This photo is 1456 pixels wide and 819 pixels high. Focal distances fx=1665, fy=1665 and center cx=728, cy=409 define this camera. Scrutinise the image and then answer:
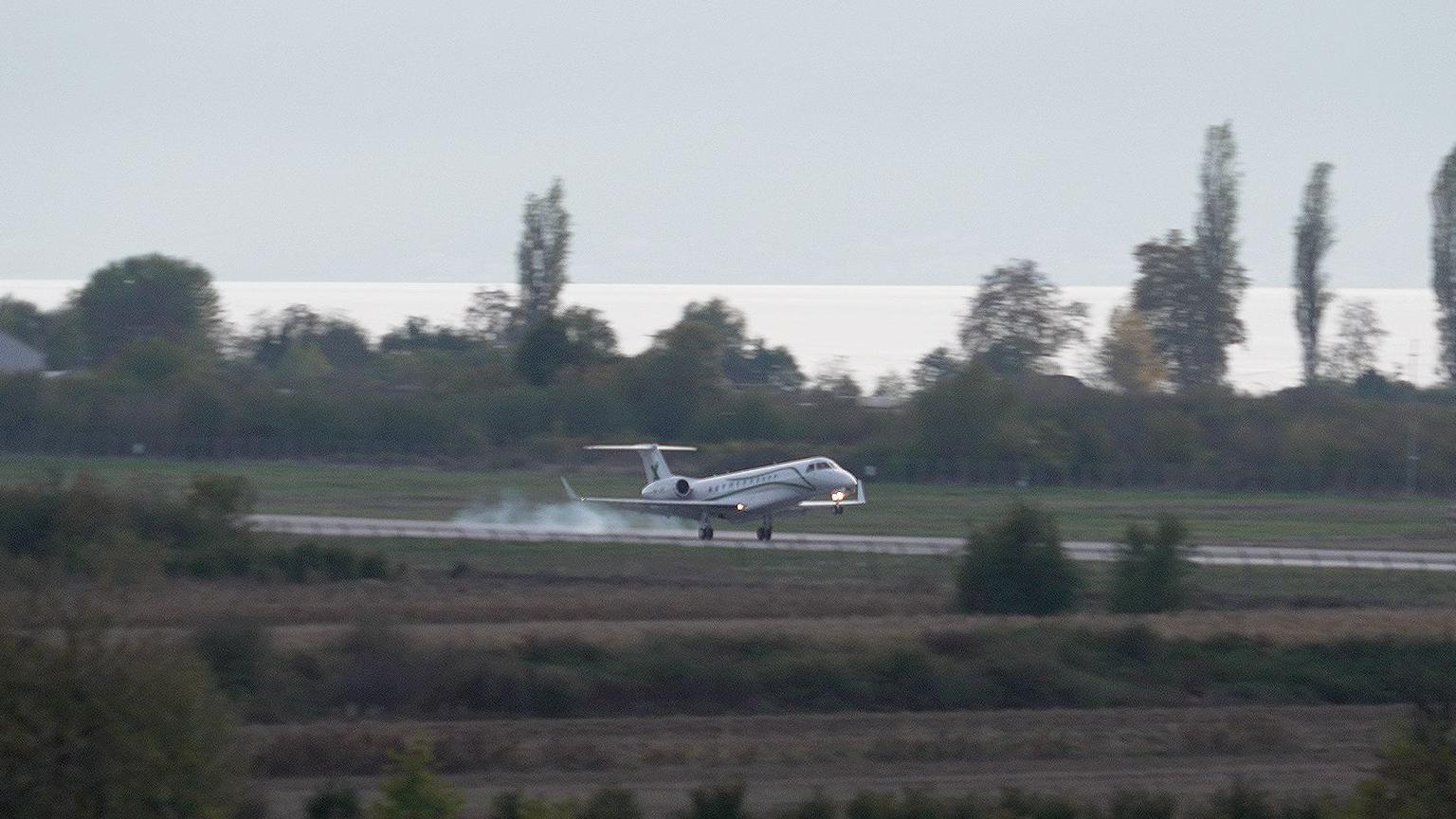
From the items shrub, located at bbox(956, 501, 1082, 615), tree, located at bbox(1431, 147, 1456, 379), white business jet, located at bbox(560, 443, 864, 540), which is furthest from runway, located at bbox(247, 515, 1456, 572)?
tree, located at bbox(1431, 147, 1456, 379)

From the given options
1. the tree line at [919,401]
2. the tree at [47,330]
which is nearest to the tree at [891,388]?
the tree line at [919,401]

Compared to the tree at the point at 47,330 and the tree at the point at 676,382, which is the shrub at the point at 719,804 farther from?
the tree at the point at 47,330

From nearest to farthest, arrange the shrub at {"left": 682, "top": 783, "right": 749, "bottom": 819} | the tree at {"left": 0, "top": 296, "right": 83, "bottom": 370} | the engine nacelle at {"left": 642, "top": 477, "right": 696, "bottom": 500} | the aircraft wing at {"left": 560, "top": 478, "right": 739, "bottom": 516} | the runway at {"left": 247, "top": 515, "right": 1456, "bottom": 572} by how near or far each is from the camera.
A: the shrub at {"left": 682, "top": 783, "right": 749, "bottom": 819} → the runway at {"left": 247, "top": 515, "right": 1456, "bottom": 572} → the aircraft wing at {"left": 560, "top": 478, "right": 739, "bottom": 516} → the engine nacelle at {"left": 642, "top": 477, "right": 696, "bottom": 500} → the tree at {"left": 0, "top": 296, "right": 83, "bottom": 370}

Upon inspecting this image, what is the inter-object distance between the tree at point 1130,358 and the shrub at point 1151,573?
267ft

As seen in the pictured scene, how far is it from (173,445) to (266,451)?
5.05 meters

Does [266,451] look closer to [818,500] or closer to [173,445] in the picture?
[173,445]

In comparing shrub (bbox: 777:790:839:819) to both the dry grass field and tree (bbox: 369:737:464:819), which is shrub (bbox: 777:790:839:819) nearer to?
the dry grass field

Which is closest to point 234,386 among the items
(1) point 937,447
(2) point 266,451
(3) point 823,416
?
(2) point 266,451

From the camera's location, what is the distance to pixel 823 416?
100625 millimetres

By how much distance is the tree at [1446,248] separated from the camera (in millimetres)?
109000

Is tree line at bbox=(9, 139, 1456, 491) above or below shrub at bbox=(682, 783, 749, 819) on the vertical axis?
above

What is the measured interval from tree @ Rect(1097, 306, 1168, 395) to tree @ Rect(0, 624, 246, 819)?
11116 centimetres

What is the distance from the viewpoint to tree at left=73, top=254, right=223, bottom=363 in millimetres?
148125

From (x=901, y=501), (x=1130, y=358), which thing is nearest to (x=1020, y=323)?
(x=1130, y=358)
